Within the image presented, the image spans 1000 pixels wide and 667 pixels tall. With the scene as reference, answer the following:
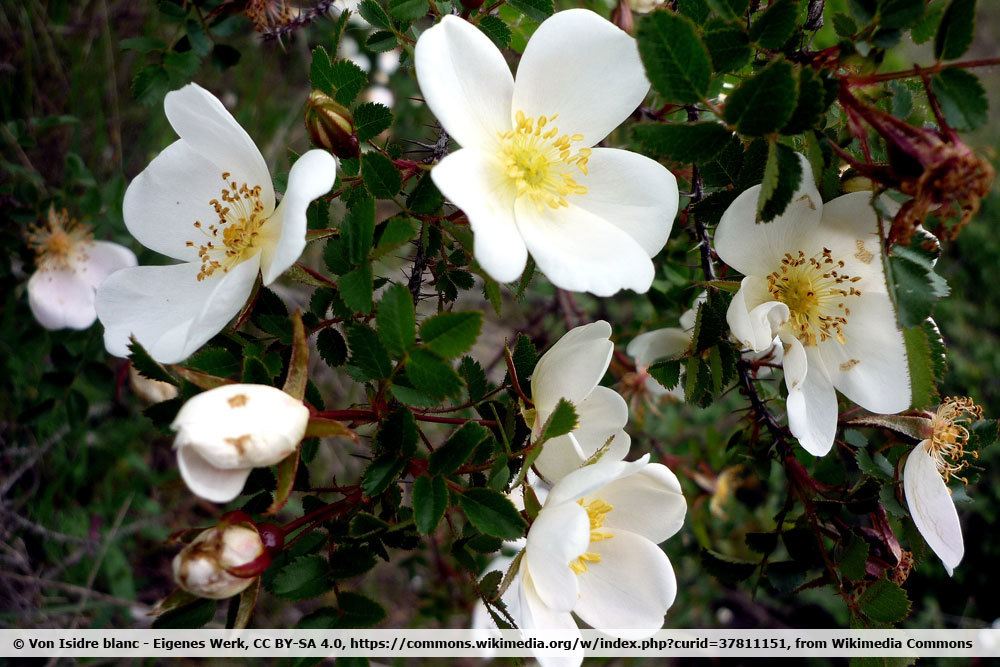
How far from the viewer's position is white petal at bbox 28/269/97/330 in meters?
1.33

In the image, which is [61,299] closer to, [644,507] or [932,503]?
[644,507]

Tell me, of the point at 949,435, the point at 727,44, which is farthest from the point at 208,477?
the point at 949,435

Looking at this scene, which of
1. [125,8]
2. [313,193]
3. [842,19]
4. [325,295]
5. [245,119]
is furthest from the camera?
[245,119]

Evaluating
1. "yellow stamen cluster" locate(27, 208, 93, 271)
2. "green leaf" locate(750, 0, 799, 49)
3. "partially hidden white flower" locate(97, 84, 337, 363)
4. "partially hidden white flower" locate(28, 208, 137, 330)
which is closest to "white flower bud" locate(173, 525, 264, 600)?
"partially hidden white flower" locate(97, 84, 337, 363)

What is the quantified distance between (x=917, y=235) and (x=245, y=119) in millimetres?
2100

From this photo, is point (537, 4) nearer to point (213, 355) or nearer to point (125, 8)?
point (213, 355)

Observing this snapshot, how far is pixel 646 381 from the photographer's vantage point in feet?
4.52

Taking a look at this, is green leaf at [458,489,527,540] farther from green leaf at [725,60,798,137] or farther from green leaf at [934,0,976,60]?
green leaf at [934,0,976,60]

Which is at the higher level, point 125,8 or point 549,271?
point 549,271

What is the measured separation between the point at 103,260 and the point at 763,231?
1309 millimetres

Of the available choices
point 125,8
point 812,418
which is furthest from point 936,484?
point 125,8

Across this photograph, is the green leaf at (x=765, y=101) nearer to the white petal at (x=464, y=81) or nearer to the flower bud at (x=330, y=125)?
the white petal at (x=464, y=81)

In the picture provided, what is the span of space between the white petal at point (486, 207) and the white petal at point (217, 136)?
225mm

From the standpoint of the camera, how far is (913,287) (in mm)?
650
